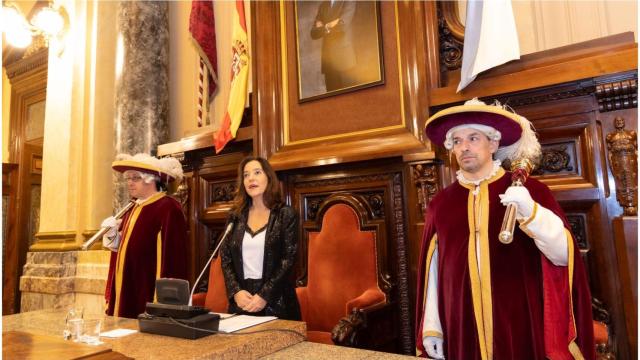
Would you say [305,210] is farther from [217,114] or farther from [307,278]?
[217,114]

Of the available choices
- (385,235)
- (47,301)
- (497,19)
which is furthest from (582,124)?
(47,301)

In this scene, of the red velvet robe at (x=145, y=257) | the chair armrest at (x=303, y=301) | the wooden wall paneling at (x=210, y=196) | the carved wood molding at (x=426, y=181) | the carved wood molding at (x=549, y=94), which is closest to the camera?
the carved wood molding at (x=549, y=94)

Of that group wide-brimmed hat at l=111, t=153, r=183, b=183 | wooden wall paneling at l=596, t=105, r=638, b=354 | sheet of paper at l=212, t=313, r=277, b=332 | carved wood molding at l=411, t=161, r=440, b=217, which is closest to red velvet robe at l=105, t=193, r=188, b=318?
wide-brimmed hat at l=111, t=153, r=183, b=183

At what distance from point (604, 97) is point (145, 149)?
3.87m

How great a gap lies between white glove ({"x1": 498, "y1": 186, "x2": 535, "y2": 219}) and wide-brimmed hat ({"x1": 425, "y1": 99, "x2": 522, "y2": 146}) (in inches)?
15.5

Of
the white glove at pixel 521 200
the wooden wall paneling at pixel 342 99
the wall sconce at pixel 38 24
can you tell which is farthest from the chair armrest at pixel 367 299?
the wall sconce at pixel 38 24

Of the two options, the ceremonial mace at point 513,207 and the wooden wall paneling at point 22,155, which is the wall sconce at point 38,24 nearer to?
the wooden wall paneling at point 22,155

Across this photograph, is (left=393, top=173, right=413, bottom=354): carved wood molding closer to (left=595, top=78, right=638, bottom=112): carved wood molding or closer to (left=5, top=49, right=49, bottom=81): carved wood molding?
(left=595, top=78, right=638, bottom=112): carved wood molding

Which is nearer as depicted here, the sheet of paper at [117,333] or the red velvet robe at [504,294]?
the sheet of paper at [117,333]

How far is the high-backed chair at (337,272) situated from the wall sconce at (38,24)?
3.78 m

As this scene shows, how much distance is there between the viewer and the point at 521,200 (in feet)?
5.54

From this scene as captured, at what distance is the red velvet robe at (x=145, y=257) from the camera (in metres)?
3.03

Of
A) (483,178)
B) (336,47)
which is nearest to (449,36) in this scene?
(336,47)

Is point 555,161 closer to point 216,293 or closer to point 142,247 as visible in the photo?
point 216,293
